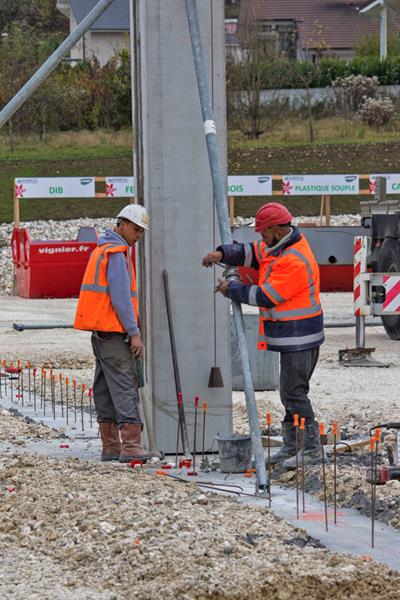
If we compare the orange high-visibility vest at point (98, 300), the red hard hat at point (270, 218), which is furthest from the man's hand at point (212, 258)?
the orange high-visibility vest at point (98, 300)

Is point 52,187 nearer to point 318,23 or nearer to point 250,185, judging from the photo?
point 250,185

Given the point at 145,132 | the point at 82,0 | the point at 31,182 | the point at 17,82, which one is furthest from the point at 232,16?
the point at 145,132

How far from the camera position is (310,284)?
9172 millimetres

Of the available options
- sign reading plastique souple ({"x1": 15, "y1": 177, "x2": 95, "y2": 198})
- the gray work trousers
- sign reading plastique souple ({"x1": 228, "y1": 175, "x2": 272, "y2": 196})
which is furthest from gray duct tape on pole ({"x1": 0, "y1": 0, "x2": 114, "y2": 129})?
sign reading plastique souple ({"x1": 228, "y1": 175, "x2": 272, "y2": 196})

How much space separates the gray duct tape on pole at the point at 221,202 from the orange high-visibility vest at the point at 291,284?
0.84 ft

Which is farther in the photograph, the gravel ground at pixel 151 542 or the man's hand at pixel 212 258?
the man's hand at pixel 212 258

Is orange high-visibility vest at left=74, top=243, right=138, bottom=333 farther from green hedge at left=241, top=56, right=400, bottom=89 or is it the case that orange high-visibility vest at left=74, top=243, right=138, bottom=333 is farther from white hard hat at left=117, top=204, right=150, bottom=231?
green hedge at left=241, top=56, right=400, bottom=89

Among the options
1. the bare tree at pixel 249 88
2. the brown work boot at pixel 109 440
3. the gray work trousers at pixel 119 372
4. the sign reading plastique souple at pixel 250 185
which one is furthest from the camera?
the bare tree at pixel 249 88

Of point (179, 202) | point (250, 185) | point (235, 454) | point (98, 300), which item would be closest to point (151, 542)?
point (235, 454)

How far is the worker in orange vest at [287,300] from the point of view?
904 centimetres

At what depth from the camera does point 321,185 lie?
3042 cm

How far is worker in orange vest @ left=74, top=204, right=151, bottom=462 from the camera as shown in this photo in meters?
9.49

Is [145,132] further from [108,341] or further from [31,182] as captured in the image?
[31,182]

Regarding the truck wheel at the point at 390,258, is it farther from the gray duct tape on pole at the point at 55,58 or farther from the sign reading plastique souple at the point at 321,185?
the sign reading plastique souple at the point at 321,185
